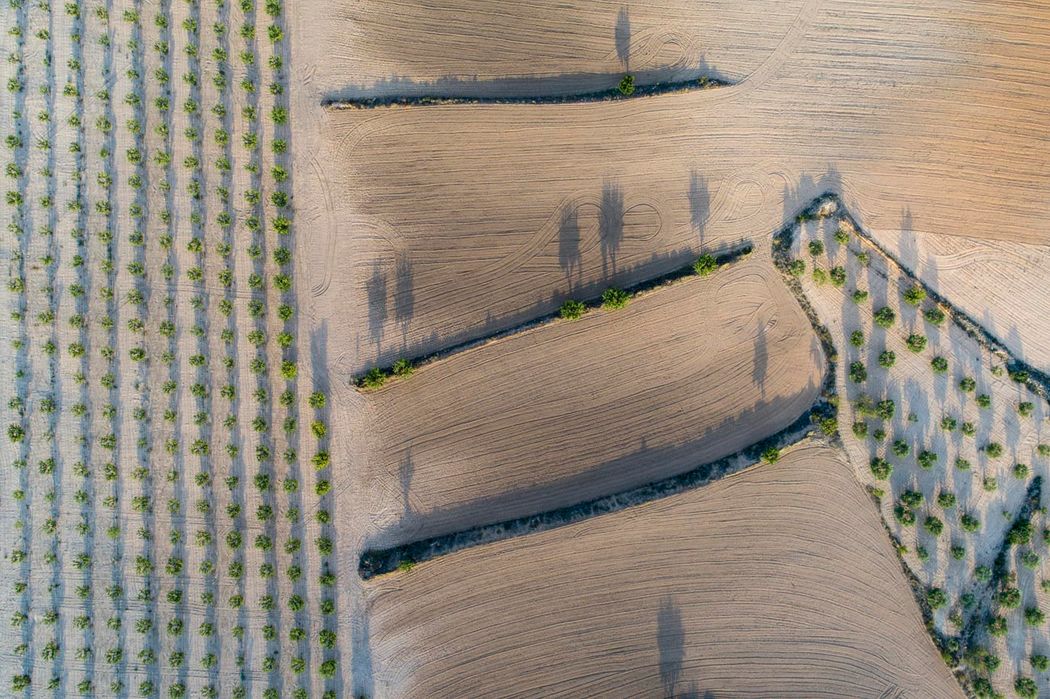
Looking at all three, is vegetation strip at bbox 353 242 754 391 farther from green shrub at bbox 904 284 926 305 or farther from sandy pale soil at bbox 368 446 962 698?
sandy pale soil at bbox 368 446 962 698

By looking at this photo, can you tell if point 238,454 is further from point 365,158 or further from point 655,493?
point 655,493

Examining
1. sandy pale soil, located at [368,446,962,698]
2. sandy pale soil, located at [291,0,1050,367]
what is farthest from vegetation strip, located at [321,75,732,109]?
sandy pale soil, located at [368,446,962,698]

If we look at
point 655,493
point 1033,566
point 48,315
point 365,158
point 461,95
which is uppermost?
point 461,95

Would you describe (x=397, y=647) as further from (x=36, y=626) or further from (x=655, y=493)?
(x=36, y=626)

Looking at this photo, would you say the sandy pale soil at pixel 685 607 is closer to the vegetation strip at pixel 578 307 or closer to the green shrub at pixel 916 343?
the green shrub at pixel 916 343

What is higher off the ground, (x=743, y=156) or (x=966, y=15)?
(x=966, y=15)

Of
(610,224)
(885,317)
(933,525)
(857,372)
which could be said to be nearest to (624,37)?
(610,224)

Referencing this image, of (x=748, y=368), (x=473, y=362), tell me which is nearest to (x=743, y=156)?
(x=748, y=368)
